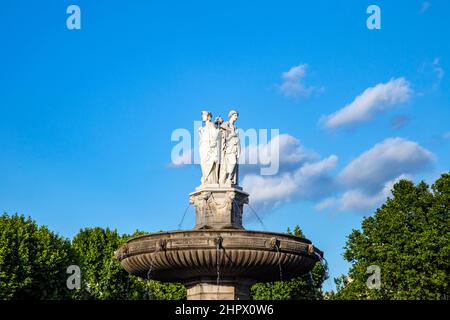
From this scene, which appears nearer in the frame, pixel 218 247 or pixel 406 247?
pixel 218 247

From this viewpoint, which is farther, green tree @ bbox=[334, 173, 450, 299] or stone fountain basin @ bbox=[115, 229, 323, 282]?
green tree @ bbox=[334, 173, 450, 299]

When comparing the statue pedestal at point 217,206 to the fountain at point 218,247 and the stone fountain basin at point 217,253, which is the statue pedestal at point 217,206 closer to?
the fountain at point 218,247

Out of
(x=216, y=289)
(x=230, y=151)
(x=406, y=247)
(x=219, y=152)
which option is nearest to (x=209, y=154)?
(x=219, y=152)

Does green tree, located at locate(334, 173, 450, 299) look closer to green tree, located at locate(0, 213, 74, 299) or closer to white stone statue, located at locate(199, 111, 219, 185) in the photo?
green tree, located at locate(0, 213, 74, 299)

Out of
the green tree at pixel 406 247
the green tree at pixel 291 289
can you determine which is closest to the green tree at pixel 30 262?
the green tree at pixel 291 289

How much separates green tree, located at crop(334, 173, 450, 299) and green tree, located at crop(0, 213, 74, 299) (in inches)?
602

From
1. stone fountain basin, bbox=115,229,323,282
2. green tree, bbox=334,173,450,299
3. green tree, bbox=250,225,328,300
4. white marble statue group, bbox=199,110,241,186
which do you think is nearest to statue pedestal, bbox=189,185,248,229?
white marble statue group, bbox=199,110,241,186

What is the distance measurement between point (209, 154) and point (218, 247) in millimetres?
4545

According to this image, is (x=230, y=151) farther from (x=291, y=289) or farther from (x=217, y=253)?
(x=291, y=289)

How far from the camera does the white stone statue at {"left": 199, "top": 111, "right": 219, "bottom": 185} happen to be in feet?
78.0

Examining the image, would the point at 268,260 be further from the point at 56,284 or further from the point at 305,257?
the point at 56,284

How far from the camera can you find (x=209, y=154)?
78.1ft

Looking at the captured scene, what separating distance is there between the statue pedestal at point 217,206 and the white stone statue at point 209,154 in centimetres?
32
